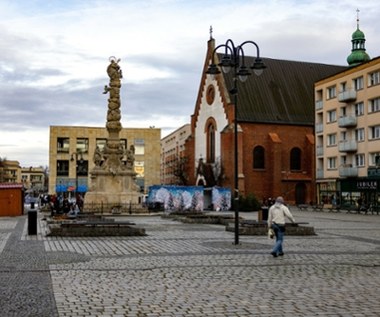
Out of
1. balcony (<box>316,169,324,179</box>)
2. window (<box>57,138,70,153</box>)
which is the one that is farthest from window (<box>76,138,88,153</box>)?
balcony (<box>316,169,324,179</box>)

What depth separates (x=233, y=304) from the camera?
8953 millimetres

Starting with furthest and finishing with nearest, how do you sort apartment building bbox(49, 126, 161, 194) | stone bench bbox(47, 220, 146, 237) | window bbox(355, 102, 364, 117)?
apartment building bbox(49, 126, 161, 194) → window bbox(355, 102, 364, 117) → stone bench bbox(47, 220, 146, 237)

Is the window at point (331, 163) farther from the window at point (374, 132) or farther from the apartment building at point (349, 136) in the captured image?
the window at point (374, 132)

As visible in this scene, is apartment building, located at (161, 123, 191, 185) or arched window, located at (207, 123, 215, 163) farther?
apartment building, located at (161, 123, 191, 185)

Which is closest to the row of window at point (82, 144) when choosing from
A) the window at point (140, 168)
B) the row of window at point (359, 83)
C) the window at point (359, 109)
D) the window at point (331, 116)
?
the window at point (140, 168)

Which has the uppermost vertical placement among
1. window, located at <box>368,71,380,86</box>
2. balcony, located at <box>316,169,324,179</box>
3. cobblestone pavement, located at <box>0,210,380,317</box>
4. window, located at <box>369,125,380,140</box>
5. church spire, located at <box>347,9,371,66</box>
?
church spire, located at <box>347,9,371,66</box>

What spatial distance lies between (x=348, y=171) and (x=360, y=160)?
1.57 meters

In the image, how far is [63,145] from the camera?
96.9 meters

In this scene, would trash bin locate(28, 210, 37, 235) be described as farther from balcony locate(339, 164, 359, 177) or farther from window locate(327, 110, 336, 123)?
window locate(327, 110, 336, 123)

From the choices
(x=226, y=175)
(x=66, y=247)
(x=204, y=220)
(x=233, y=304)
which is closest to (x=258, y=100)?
(x=226, y=175)

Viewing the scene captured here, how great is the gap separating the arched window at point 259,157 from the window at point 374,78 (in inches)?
721

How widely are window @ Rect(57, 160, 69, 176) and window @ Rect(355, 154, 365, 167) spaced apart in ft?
166

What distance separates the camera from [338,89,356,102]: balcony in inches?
2325

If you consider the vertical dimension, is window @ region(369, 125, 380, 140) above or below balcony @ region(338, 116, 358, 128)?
below
